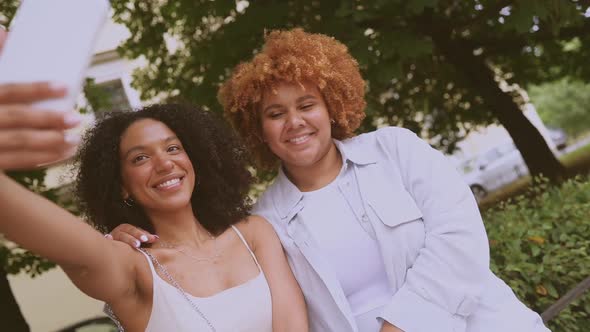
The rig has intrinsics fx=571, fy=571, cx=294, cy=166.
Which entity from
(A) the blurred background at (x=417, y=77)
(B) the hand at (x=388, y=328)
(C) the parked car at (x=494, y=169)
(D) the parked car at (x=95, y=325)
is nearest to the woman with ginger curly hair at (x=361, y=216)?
(B) the hand at (x=388, y=328)

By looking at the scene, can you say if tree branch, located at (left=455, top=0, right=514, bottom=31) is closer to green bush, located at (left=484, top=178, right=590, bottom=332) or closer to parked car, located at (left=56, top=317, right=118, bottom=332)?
green bush, located at (left=484, top=178, right=590, bottom=332)

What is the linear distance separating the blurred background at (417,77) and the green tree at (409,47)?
17 mm

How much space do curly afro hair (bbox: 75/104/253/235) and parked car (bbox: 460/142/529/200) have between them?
18.6m

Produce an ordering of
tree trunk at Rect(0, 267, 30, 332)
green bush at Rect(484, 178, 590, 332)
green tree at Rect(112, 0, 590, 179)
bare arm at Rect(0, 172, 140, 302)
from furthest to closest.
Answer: green tree at Rect(112, 0, 590, 179) < tree trunk at Rect(0, 267, 30, 332) < green bush at Rect(484, 178, 590, 332) < bare arm at Rect(0, 172, 140, 302)

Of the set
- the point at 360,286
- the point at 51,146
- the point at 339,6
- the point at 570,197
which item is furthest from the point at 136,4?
the point at 51,146

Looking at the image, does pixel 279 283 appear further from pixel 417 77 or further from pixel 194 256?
pixel 417 77

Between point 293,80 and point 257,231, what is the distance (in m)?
0.73

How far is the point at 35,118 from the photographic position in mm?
936

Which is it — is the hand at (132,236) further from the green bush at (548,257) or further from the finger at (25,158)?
the green bush at (548,257)

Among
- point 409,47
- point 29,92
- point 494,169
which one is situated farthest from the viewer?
point 494,169

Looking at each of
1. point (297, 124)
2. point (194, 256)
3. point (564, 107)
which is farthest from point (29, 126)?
point (564, 107)

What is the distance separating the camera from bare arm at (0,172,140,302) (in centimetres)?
126

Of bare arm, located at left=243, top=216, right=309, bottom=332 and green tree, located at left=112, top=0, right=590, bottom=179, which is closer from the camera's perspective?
bare arm, located at left=243, top=216, right=309, bottom=332

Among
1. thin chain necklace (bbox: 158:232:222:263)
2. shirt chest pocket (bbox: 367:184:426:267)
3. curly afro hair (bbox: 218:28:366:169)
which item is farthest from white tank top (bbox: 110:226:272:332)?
curly afro hair (bbox: 218:28:366:169)
